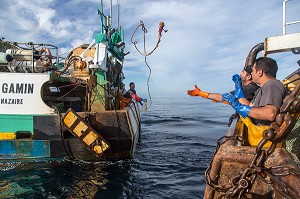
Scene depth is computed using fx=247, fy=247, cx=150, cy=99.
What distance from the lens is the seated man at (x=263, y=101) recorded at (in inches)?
101

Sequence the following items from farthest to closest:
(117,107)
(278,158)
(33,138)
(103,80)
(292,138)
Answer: (117,107), (103,80), (33,138), (292,138), (278,158)

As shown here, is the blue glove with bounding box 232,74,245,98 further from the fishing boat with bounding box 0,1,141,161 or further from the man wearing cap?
the fishing boat with bounding box 0,1,141,161

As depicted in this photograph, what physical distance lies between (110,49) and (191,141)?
5900 millimetres

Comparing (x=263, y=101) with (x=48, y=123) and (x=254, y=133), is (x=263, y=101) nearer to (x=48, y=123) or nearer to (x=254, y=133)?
(x=254, y=133)

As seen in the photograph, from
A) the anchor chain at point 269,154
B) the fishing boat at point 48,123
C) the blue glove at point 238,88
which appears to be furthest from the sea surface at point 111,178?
the anchor chain at point 269,154

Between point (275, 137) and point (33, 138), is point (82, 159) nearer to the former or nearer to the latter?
point (33, 138)

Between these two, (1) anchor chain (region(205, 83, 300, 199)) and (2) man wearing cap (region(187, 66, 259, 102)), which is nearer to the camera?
(1) anchor chain (region(205, 83, 300, 199))

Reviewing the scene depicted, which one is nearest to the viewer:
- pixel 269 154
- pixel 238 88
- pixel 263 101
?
pixel 269 154

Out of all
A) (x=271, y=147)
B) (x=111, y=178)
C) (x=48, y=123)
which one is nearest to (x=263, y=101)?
(x=271, y=147)

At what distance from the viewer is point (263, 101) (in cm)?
271

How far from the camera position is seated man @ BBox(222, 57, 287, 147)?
2566 mm

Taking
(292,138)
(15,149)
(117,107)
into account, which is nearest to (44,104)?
(15,149)

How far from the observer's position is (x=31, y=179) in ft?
21.8

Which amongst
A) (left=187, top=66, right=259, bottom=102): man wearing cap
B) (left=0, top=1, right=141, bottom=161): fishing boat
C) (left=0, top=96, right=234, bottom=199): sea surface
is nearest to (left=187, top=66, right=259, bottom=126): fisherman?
(left=187, top=66, right=259, bottom=102): man wearing cap
